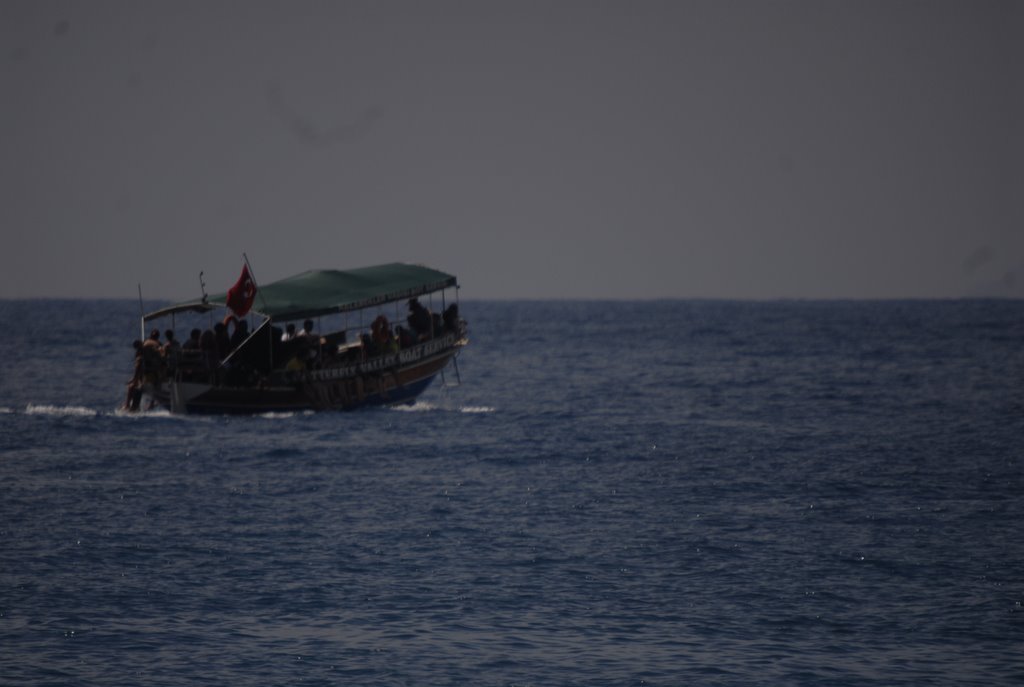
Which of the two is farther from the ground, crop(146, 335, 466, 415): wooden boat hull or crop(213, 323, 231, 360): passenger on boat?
crop(213, 323, 231, 360): passenger on boat

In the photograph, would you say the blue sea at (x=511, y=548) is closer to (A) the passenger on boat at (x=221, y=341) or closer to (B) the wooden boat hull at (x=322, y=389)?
(B) the wooden boat hull at (x=322, y=389)

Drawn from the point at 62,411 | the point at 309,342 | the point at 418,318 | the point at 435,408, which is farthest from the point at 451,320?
the point at 62,411

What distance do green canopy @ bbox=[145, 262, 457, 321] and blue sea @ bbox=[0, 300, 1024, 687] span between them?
3.12 m

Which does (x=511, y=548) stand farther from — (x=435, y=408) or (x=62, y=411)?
(x=62, y=411)

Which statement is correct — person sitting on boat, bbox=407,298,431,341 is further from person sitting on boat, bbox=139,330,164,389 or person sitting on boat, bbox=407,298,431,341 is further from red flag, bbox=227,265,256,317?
person sitting on boat, bbox=139,330,164,389

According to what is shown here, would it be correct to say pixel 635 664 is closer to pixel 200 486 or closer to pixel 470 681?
pixel 470 681

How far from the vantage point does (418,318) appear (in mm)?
39688

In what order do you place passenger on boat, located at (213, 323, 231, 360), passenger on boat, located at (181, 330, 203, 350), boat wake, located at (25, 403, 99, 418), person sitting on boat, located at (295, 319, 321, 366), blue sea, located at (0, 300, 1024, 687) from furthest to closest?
boat wake, located at (25, 403, 99, 418) < person sitting on boat, located at (295, 319, 321, 366) < passenger on boat, located at (181, 330, 203, 350) < passenger on boat, located at (213, 323, 231, 360) < blue sea, located at (0, 300, 1024, 687)

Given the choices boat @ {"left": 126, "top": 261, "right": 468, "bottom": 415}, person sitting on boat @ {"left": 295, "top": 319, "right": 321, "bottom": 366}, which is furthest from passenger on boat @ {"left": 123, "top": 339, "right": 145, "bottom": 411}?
person sitting on boat @ {"left": 295, "top": 319, "right": 321, "bottom": 366}

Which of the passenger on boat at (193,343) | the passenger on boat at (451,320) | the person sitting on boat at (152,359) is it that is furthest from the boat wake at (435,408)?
the person sitting on boat at (152,359)

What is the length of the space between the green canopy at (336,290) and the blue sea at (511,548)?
312cm

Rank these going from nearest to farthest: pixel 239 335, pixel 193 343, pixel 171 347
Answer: pixel 171 347, pixel 239 335, pixel 193 343

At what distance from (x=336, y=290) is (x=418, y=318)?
3064 millimetres

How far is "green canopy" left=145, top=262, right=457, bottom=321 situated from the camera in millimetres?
35469
